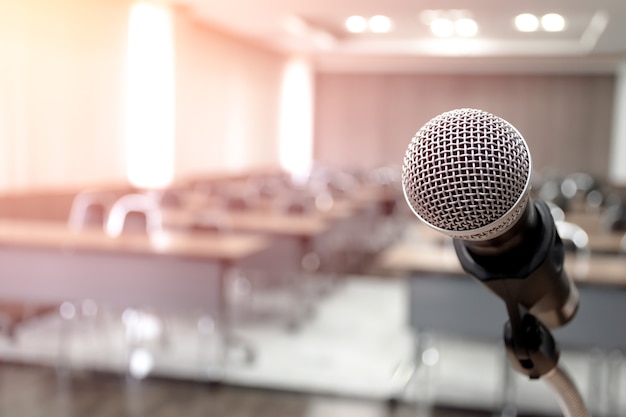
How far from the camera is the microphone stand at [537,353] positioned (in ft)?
2.43

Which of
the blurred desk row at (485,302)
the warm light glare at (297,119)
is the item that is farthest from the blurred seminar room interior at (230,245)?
the warm light glare at (297,119)

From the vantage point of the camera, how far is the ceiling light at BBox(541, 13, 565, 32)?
6348mm

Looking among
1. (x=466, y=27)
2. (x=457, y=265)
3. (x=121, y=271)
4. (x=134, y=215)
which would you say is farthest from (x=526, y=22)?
(x=121, y=271)

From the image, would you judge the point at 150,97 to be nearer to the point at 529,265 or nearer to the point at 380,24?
the point at 380,24

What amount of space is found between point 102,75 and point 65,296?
10.2 ft

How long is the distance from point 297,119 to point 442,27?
6722mm

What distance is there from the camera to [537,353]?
752mm

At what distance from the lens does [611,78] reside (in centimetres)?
1433

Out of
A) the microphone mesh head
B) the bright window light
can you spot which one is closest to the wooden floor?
the microphone mesh head

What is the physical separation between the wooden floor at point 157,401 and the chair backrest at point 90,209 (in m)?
1.26

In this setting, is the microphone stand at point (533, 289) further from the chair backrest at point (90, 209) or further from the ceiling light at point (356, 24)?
the ceiling light at point (356, 24)

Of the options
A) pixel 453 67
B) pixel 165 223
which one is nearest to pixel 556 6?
pixel 165 223

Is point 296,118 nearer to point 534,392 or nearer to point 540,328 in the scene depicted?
point 534,392

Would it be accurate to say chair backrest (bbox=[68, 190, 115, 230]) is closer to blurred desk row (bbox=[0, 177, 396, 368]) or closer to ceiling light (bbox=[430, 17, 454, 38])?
blurred desk row (bbox=[0, 177, 396, 368])
